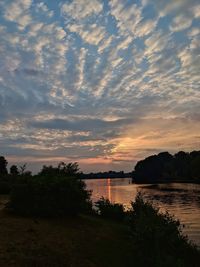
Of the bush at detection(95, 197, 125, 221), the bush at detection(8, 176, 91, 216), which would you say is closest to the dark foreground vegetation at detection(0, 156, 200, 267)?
the bush at detection(8, 176, 91, 216)

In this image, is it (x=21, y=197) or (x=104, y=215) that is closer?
(x=21, y=197)

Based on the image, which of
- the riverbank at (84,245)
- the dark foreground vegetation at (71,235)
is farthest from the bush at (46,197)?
the riverbank at (84,245)

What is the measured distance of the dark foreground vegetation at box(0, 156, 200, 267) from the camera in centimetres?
1358

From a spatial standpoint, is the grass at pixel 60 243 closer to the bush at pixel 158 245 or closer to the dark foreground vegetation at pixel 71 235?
the dark foreground vegetation at pixel 71 235

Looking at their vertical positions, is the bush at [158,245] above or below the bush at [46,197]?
below

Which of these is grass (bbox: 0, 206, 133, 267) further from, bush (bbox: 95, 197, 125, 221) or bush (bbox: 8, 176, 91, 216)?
bush (bbox: 95, 197, 125, 221)

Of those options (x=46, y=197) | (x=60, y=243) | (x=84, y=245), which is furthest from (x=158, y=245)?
(x=46, y=197)

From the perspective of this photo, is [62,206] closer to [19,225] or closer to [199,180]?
[19,225]

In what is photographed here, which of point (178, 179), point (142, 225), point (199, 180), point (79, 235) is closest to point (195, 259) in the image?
point (142, 225)

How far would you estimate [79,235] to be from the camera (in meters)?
18.4

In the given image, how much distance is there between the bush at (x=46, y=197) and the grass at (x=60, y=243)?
0.92 metres

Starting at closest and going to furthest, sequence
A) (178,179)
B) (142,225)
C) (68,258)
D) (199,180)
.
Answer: (68,258), (142,225), (199,180), (178,179)

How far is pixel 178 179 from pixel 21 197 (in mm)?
163219

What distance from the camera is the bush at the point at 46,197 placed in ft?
72.6
